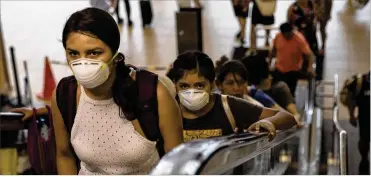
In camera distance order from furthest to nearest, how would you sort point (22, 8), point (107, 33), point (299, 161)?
1. point (22, 8)
2. point (299, 161)
3. point (107, 33)

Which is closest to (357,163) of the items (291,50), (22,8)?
(291,50)

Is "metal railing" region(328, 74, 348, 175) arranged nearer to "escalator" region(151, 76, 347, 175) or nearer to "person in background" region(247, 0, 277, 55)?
"escalator" region(151, 76, 347, 175)

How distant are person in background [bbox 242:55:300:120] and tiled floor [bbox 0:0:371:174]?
117 cm

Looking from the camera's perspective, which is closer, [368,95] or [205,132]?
[205,132]

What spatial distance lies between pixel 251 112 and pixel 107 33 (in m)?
0.67

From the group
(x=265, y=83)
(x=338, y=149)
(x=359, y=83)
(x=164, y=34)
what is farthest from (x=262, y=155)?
(x=164, y=34)

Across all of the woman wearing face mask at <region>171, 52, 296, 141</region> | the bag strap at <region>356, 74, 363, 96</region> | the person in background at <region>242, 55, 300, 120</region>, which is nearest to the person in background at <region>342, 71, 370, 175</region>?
the bag strap at <region>356, 74, 363, 96</region>

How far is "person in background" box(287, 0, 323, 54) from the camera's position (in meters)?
4.21

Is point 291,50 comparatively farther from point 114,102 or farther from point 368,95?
point 114,102

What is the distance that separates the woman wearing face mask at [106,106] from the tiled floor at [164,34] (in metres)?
2.86

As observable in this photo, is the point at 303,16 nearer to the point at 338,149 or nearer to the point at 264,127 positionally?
the point at 338,149

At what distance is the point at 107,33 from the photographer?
78.0 inches

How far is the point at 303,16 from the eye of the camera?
4.37 meters

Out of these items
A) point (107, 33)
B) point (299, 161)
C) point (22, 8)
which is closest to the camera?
→ point (107, 33)
